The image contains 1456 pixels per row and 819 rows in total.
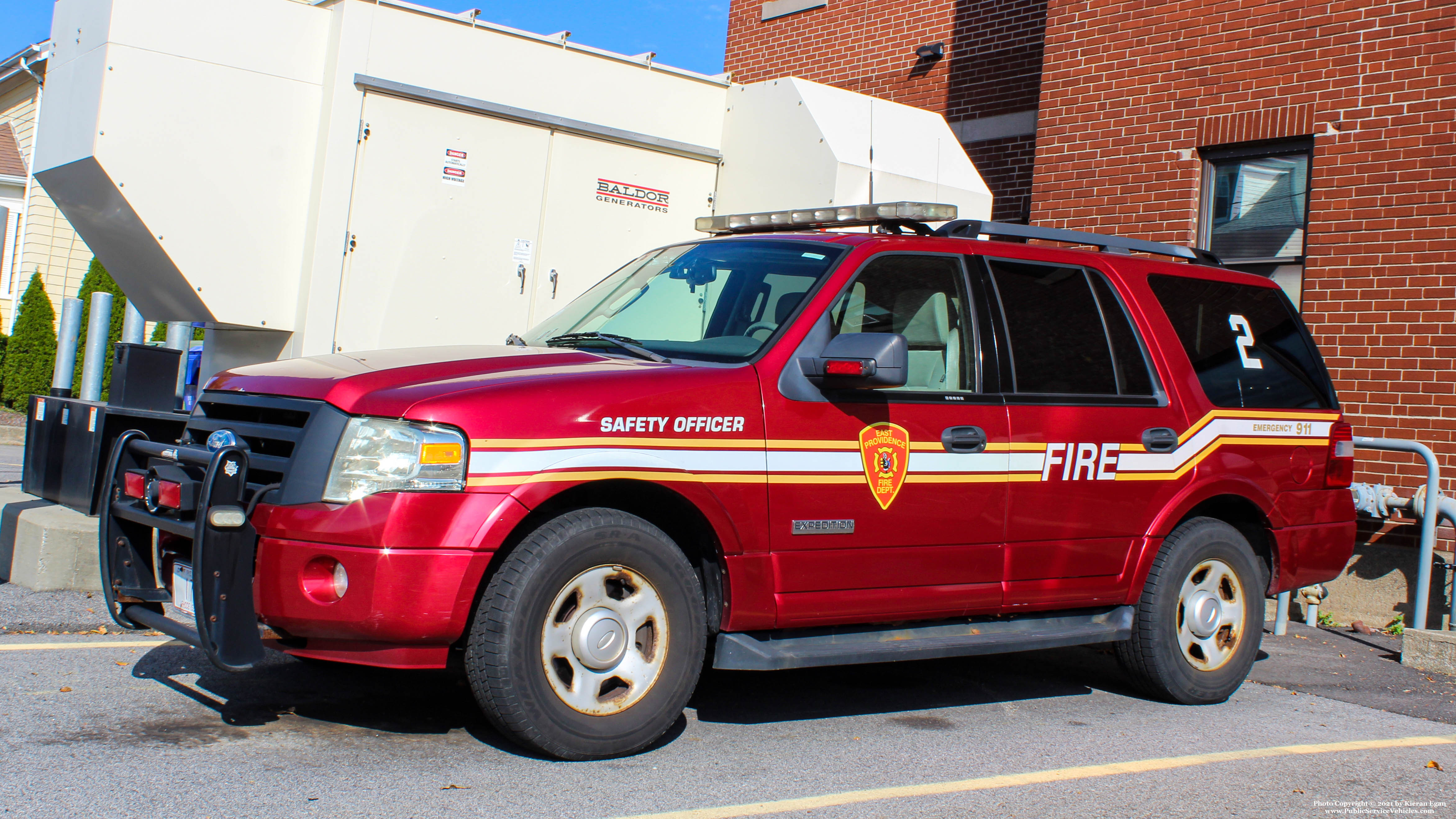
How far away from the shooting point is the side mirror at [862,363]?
4.53 meters

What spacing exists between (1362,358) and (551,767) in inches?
275

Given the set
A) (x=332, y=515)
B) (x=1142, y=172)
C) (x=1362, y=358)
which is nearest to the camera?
(x=332, y=515)

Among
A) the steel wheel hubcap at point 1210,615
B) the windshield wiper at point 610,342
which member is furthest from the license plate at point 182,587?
the steel wheel hubcap at point 1210,615

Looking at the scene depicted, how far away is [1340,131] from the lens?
9.00 meters

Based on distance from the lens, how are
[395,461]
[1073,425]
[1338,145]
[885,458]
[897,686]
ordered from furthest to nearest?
[1338,145]
[897,686]
[1073,425]
[885,458]
[395,461]

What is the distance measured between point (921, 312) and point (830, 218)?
845 millimetres

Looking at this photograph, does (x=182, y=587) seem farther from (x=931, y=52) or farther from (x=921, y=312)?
(x=931, y=52)

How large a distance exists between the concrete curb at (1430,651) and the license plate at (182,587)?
642 cm

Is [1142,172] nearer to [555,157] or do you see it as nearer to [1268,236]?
[1268,236]

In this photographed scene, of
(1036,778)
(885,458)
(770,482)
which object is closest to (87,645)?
(770,482)

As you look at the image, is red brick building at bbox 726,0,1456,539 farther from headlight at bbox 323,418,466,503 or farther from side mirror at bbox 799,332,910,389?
headlight at bbox 323,418,466,503

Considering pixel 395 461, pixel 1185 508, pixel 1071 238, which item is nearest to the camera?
pixel 395 461

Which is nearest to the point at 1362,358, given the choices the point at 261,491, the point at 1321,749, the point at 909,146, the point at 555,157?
the point at 909,146

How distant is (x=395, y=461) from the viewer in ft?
12.8
